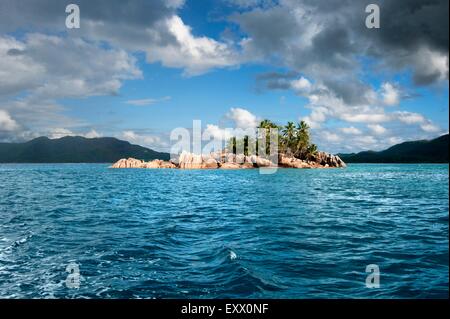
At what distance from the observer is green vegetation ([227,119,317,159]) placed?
145375 millimetres

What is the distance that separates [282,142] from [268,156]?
1206 centimetres

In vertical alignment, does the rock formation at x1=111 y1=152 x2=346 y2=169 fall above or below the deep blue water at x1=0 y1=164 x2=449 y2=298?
above

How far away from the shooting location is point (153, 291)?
36.6 feet

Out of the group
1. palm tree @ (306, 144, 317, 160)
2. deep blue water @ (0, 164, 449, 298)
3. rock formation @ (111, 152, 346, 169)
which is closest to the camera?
deep blue water @ (0, 164, 449, 298)

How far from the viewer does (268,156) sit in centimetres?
14475

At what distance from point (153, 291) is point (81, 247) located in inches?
314

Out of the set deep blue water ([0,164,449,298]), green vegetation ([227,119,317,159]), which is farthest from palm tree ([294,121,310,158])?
deep blue water ([0,164,449,298])

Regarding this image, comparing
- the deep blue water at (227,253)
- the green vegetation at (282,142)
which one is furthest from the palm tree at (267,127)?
the deep blue water at (227,253)

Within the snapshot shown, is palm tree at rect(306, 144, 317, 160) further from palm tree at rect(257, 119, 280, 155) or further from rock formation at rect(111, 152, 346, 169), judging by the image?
palm tree at rect(257, 119, 280, 155)

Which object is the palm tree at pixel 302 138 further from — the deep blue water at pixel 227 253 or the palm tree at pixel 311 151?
the deep blue water at pixel 227 253

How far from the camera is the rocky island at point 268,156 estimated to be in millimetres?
142625

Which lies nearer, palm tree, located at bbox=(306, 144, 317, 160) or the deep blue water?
the deep blue water
